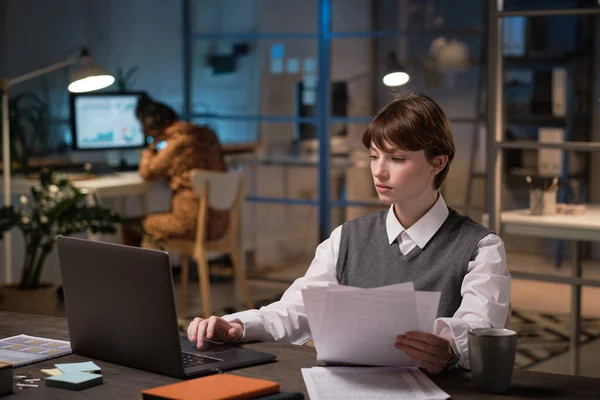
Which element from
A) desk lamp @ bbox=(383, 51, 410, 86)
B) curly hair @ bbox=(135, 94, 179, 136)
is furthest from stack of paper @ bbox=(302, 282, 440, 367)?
desk lamp @ bbox=(383, 51, 410, 86)

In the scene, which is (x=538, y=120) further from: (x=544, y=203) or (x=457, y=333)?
(x=457, y=333)

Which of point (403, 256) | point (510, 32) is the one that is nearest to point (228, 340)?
point (403, 256)

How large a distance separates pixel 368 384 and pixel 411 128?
0.57 meters

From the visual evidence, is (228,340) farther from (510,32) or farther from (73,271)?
(510,32)

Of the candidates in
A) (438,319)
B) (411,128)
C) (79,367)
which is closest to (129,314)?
(79,367)

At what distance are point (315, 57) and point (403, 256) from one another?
13.1 feet

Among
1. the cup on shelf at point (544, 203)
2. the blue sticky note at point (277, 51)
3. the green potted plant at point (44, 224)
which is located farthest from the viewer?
the blue sticky note at point (277, 51)

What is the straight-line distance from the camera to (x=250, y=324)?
1974 millimetres

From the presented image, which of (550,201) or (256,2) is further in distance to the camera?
(256,2)

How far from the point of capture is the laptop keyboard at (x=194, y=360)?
175 centimetres

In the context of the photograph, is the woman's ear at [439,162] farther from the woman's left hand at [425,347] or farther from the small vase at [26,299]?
the small vase at [26,299]

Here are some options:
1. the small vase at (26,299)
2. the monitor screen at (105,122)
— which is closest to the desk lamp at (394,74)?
the monitor screen at (105,122)

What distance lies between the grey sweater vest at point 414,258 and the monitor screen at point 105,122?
3683 millimetres

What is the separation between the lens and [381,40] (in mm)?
5793
